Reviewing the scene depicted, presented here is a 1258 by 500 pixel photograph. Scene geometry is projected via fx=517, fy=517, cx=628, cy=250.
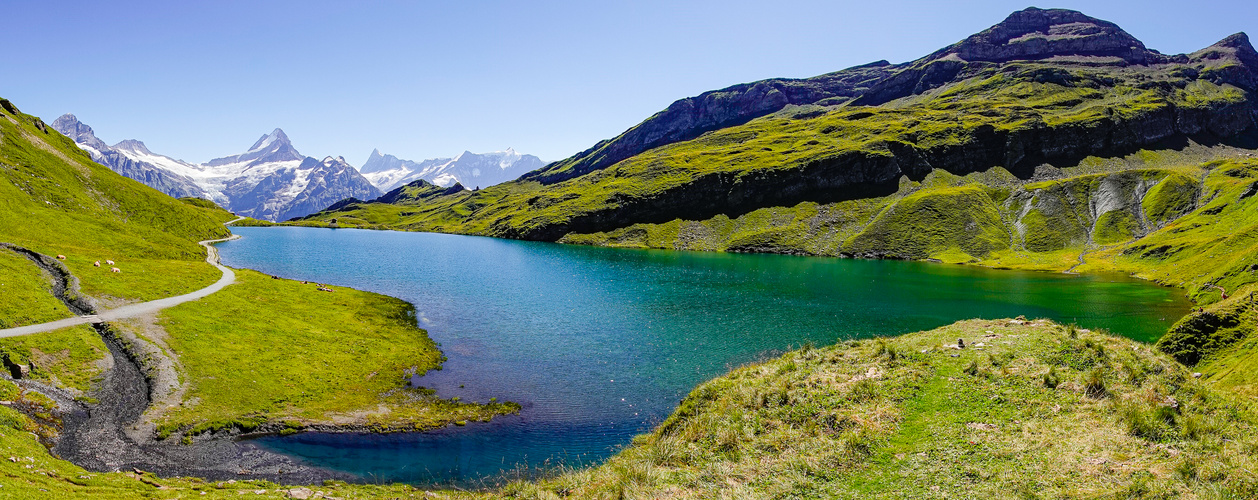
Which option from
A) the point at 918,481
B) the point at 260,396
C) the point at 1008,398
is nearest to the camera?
the point at 918,481

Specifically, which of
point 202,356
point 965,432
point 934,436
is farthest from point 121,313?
point 965,432

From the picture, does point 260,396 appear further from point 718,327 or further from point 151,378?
point 718,327

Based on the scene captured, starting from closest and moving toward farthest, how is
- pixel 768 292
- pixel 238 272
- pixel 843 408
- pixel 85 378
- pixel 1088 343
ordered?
pixel 843 408, pixel 1088 343, pixel 85 378, pixel 238 272, pixel 768 292

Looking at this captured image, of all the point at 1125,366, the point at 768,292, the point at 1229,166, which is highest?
the point at 1229,166

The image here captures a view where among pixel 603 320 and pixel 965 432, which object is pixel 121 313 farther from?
pixel 965 432

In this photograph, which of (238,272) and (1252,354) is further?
(238,272)

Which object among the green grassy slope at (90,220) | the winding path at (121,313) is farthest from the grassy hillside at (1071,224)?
the winding path at (121,313)

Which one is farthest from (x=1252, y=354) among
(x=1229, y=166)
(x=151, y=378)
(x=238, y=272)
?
(x=1229, y=166)

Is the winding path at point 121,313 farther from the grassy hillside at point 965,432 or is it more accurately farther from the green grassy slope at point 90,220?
the grassy hillside at point 965,432

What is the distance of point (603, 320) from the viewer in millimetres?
69062

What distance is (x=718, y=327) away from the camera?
66.0 meters

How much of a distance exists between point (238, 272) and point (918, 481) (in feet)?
314

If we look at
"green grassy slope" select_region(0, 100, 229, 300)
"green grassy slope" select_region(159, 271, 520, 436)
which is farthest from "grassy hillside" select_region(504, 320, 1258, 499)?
"green grassy slope" select_region(0, 100, 229, 300)

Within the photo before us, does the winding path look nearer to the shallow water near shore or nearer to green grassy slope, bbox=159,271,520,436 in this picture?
green grassy slope, bbox=159,271,520,436
